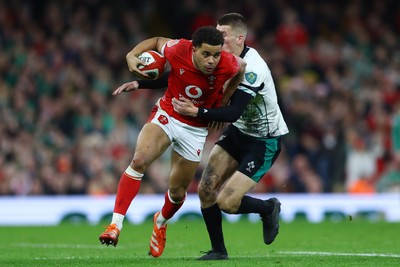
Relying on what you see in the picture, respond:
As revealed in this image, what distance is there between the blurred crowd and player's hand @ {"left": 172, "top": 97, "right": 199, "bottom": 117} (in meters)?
9.16

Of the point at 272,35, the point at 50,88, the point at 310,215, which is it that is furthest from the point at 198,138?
the point at 272,35

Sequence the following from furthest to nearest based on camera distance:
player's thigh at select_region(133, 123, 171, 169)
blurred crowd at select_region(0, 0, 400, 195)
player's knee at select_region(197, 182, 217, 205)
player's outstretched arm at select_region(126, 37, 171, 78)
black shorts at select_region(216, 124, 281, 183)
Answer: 1. blurred crowd at select_region(0, 0, 400, 195)
2. black shorts at select_region(216, 124, 281, 183)
3. player's knee at select_region(197, 182, 217, 205)
4. player's outstretched arm at select_region(126, 37, 171, 78)
5. player's thigh at select_region(133, 123, 171, 169)

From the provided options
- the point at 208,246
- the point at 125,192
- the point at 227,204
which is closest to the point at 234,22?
the point at 227,204

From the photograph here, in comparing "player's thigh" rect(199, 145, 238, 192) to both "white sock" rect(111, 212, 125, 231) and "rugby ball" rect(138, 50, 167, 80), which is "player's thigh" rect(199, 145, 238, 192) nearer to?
"white sock" rect(111, 212, 125, 231)

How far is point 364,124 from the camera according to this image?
2009 cm

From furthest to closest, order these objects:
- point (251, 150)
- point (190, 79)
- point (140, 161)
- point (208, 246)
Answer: point (208, 246) → point (251, 150) → point (190, 79) → point (140, 161)

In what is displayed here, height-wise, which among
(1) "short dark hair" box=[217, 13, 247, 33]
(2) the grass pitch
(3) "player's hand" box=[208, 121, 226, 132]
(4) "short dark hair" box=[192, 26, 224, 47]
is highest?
(4) "short dark hair" box=[192, 26, 224, 47]

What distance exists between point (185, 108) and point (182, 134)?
14.7 inches

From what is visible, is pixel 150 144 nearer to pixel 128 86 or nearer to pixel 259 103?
pixel 128 86

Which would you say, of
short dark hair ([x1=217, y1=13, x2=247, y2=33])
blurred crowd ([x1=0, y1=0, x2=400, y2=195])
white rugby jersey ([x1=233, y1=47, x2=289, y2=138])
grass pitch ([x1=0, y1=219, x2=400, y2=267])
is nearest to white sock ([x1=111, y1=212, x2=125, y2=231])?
grass pitch ([x1=0, y1=219, x2=400, y2=267])

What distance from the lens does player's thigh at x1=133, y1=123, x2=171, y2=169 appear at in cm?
948

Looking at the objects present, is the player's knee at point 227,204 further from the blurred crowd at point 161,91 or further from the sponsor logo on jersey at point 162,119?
the blurred crowd at point 161,91

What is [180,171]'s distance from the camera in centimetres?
984

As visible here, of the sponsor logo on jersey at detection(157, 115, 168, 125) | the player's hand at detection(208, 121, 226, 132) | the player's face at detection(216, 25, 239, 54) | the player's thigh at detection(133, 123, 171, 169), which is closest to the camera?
the player's thigh at detection(133, 123, 171, 169)
